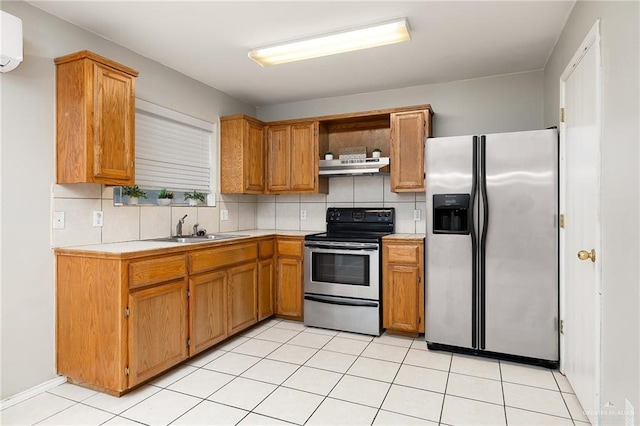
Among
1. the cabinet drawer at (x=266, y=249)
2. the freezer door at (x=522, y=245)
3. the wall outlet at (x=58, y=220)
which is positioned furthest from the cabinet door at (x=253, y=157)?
the freezer door at (x=522, y=245)

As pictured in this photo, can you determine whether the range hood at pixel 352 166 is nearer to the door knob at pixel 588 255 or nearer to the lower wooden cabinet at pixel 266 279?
the lower wooden cabinet at pixel 266 279

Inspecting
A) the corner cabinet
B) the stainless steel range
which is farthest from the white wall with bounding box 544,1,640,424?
the stainless steel range

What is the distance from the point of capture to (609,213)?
5.63ft

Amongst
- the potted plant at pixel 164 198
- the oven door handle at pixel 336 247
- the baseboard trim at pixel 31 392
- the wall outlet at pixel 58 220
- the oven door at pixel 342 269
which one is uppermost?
the potted plant at pixel 164 198

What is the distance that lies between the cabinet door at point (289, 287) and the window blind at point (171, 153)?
3.86 feet

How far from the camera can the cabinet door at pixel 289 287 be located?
151 inches

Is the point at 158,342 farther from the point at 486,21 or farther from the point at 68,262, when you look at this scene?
the point at 486,21

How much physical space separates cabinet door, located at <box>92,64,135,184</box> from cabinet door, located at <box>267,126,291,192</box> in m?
1.81

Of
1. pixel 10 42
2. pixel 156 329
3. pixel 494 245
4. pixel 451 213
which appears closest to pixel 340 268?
pixel 451 213

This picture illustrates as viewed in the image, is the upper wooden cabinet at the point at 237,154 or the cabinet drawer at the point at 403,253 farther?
the upper wooden cabinet at the point at 237,154

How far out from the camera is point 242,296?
3432mm

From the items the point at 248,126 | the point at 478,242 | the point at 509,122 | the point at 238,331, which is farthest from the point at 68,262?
the point at 509,122

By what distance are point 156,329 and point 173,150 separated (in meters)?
1.75

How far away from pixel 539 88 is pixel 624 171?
2340 millimetres
